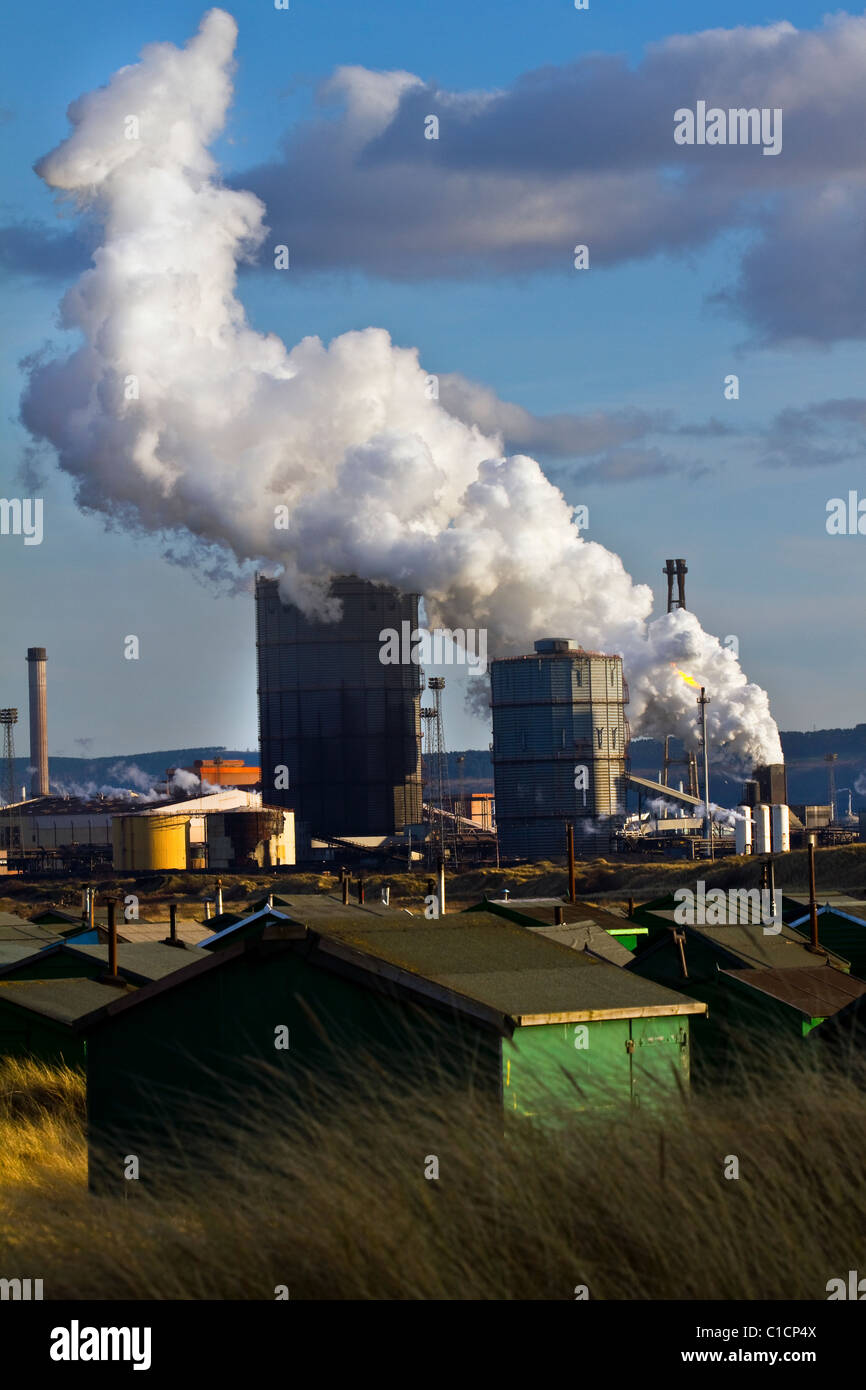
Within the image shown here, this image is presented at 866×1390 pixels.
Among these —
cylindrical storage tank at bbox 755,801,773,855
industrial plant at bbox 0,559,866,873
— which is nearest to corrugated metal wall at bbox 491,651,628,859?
industrial plant at bbox 0,559,866,873

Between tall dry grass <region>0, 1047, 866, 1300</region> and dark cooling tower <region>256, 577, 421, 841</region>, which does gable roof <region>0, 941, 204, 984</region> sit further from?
dark cooling tower <region>256, 577, 421, 841</region>

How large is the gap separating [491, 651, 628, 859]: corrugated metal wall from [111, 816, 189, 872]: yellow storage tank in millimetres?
21981

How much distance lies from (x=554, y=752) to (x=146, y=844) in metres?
27.8

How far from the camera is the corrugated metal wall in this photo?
4080 inches

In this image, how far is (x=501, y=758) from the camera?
10525 cm

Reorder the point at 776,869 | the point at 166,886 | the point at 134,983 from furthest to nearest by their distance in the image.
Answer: the point at 166,886 → the point at 776,869 → the point at 134,983

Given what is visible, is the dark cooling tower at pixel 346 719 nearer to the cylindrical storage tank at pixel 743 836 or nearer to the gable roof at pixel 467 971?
the cylindrical storage tank at pixel 743 836

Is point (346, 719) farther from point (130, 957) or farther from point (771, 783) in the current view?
point (130, 957)

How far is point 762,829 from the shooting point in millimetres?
91062

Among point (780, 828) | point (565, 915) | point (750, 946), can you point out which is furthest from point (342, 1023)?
point (780, 828)

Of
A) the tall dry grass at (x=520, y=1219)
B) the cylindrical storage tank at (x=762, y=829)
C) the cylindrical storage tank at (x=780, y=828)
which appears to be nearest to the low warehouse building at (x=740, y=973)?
the tall dry grass at (x=520, y=1219)
